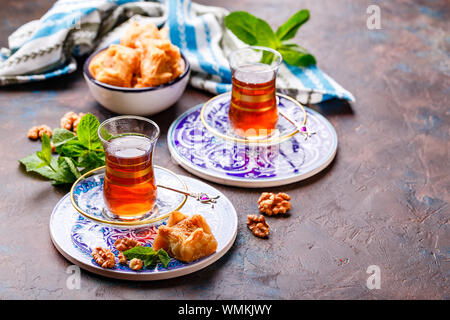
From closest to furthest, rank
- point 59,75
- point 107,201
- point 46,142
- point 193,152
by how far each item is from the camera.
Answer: point 107,201 < point 46,142 < point 193,152 < point 59,75

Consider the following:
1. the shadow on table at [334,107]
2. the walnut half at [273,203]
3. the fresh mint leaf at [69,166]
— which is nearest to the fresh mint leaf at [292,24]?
the shadow on table at [334,107]

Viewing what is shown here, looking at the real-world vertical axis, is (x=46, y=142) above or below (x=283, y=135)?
above

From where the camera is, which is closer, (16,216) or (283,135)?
(16,216)

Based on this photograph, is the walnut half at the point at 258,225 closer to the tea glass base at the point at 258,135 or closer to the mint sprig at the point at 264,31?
the tea glass base at the point at 258,135

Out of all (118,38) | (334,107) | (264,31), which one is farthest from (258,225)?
(118,38)
